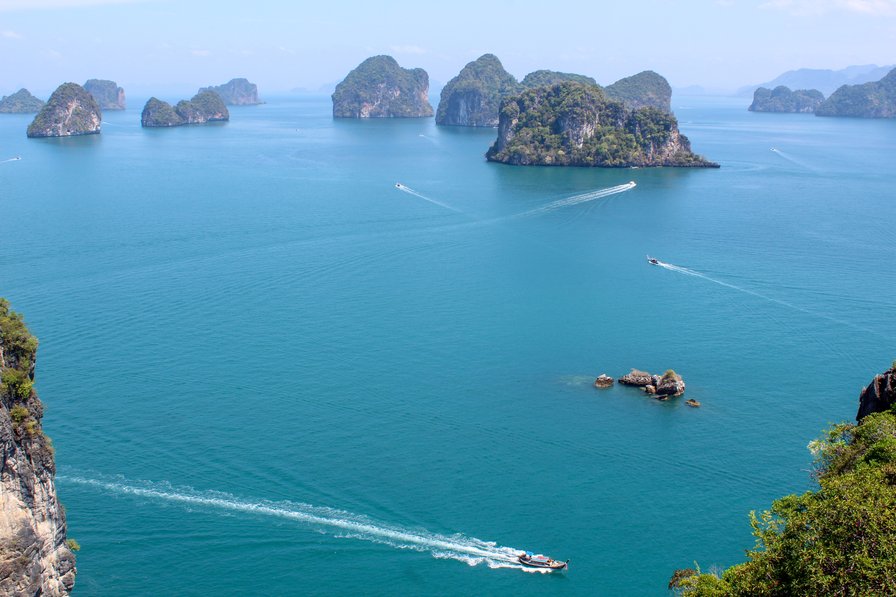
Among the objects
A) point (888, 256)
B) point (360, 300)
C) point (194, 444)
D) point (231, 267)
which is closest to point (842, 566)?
point (194, 444)

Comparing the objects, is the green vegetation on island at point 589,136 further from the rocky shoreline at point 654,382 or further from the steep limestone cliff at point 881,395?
the steep limestone cliff at point 881,395

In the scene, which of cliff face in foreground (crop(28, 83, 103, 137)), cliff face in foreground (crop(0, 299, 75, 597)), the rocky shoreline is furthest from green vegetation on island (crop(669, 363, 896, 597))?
cliff face in foreground (crop(28, 83, 103, 137))

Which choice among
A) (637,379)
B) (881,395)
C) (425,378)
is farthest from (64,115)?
(881,395)

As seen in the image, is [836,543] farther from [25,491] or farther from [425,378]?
[425,378]

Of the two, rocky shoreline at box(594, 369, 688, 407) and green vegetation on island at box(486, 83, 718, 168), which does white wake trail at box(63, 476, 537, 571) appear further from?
green vegetation on island at box(486, 83, 718, 168)

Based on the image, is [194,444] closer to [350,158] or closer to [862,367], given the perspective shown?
[862,367]

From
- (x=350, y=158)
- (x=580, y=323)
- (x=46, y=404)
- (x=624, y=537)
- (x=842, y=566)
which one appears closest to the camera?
(x=842, y=566)

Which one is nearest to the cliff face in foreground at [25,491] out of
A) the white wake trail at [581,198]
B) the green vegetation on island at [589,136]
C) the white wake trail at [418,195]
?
the white wake trail at [418,195]
